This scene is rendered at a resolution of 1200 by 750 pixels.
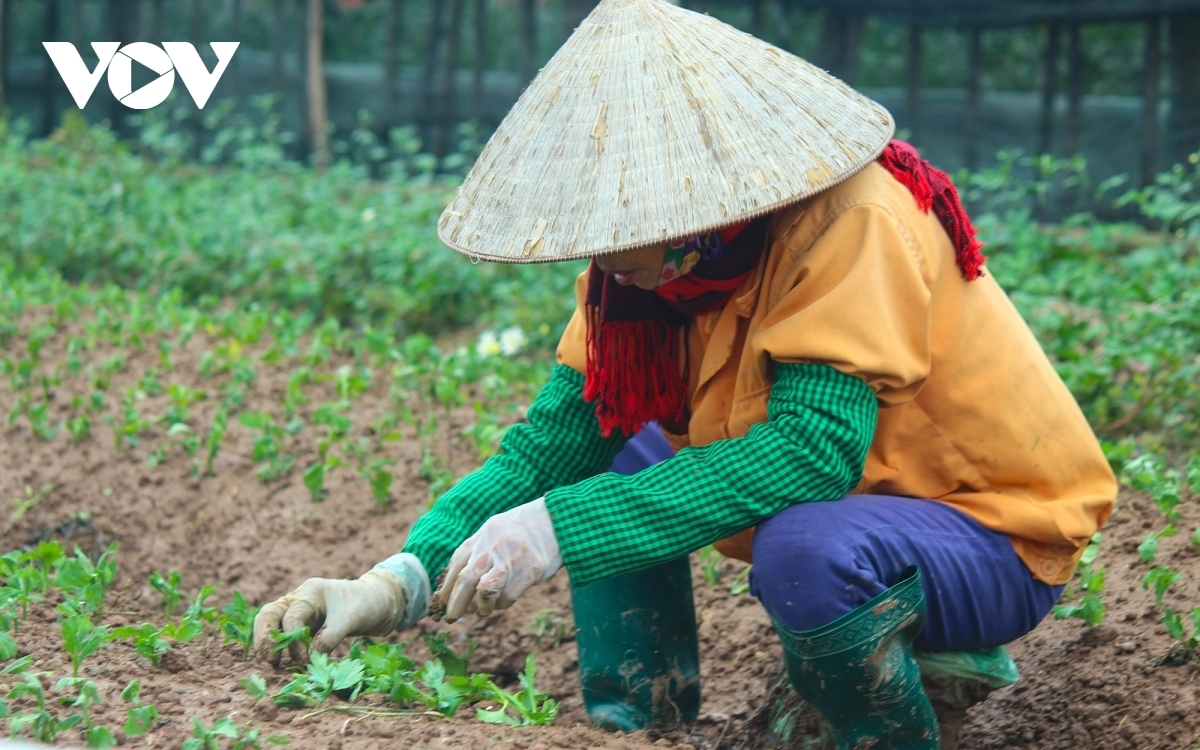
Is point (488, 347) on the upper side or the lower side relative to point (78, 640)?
lower

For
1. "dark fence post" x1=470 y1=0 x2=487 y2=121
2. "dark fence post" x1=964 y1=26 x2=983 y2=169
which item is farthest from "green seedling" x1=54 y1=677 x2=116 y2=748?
"dark fence post" x1=470 y1=0 x2=487 y2=121

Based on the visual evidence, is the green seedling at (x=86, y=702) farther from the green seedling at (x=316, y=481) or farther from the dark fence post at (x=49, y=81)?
the dark fence post at (x=49, y=81)

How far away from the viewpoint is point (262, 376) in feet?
12.1

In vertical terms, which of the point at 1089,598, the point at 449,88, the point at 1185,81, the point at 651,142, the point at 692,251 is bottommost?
the point at 1089,598

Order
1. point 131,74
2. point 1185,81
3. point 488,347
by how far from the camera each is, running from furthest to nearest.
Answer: point 131,74, point 1185,81, point 488,347

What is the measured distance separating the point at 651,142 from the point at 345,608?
2.84 ft

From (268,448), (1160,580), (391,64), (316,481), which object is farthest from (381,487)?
(391,64)

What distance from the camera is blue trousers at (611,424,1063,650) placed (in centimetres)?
175

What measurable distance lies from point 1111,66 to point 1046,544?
24.0 ft

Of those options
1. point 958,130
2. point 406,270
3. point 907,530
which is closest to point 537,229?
point 907,530

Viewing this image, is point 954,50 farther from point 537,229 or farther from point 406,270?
point 537,229

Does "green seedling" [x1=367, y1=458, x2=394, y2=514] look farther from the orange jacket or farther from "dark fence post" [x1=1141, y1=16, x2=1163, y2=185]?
"dark fence post" [x1=1141, y1=16, x2=1163, y2=185]

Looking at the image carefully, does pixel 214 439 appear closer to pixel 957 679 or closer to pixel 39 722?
pixel 39 722

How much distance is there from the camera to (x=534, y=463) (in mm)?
2195
